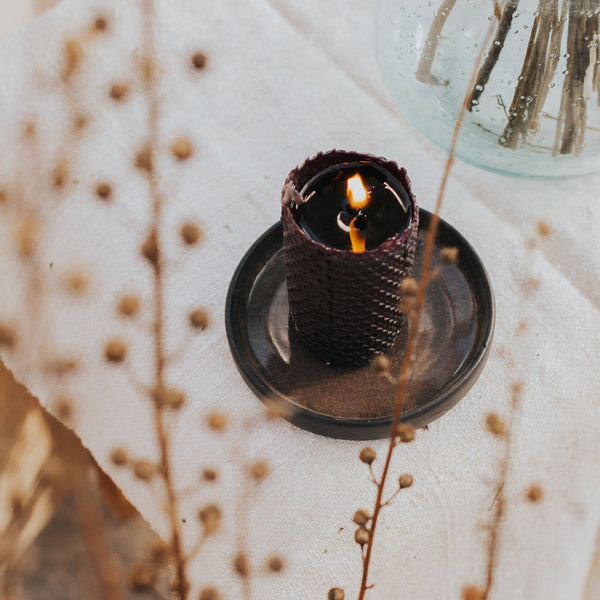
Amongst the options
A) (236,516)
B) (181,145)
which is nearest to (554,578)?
(236,516)

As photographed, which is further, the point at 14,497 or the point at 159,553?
the point at 14,497

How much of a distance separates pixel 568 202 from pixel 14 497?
20.3 inches

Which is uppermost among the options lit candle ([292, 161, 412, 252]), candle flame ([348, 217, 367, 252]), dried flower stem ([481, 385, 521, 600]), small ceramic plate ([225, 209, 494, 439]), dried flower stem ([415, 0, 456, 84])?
dried flower stem ([415, 0, 456, 84])

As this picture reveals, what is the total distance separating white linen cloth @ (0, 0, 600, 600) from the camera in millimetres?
419

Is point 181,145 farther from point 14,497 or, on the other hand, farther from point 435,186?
point 14,497

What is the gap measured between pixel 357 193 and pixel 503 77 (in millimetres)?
143

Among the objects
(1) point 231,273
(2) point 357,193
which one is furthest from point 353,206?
(1) point 231,273

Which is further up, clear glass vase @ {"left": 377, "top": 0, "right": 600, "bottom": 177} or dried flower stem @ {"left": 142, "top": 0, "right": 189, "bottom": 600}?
clear glass vase @ {"left": 377, "top": 0, "right": 600, "bottom": 177}

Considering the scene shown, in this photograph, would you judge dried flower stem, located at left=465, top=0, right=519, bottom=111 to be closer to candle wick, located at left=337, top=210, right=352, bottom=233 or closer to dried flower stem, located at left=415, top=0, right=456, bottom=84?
dried flower stem, located at left=415, top=0, right=456, bottom=84

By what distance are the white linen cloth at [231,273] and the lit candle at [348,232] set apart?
0.31 ft

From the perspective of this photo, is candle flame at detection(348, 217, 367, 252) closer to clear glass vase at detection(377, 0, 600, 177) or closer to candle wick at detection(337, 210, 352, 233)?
candle wick at detection(337, 210, 352, 233)

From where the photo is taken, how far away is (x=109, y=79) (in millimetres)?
537

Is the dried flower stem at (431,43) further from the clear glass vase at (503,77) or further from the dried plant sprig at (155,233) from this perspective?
the dried plant sprig at (155,233)

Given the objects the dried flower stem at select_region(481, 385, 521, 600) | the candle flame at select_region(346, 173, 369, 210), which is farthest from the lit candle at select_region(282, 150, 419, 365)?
the dried flower stem at select_region(481, 385, 521, 600)
